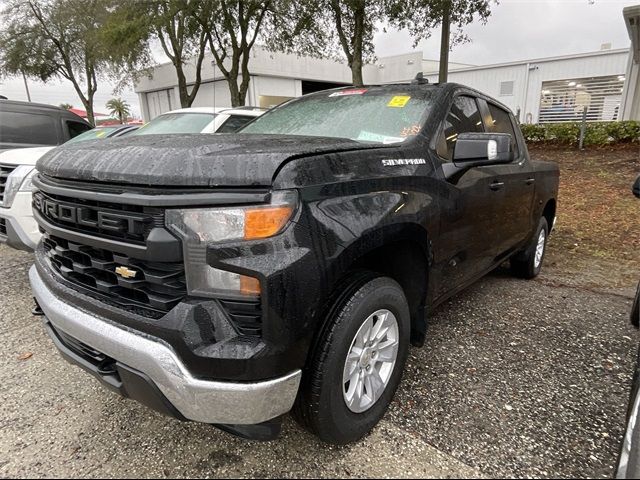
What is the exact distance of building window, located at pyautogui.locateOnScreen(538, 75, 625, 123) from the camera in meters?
21.9

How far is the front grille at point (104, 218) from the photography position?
63.4 inches

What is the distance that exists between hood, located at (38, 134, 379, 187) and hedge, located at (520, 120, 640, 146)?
12.9 meters

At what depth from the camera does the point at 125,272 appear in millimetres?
1704

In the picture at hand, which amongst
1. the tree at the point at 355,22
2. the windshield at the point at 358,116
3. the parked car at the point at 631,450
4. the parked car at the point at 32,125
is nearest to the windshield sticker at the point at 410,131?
the windshield at the point at 358,116

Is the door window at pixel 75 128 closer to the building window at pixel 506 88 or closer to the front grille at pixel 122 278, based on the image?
the front grille at pixel 122 278

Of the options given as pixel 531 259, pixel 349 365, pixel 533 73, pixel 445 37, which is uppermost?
pixel 445 37

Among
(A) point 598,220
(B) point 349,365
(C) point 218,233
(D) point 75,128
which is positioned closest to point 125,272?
(C) point 218,233

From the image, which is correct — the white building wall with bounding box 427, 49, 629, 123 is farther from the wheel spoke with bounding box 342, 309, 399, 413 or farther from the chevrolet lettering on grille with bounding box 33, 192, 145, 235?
the chevrolet lettering on grille with bounding box 33, 192, 145, 235

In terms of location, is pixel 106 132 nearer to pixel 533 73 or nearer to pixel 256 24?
pixel 256 24

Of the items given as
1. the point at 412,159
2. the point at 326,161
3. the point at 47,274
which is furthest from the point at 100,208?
the point at 412,159

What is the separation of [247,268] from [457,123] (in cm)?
198

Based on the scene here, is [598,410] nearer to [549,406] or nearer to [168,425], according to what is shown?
[549,406]

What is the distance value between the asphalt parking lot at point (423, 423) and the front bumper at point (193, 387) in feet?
1.58

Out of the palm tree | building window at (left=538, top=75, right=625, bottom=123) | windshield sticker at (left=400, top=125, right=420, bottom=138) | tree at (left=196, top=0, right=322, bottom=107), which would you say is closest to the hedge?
tree at (left=196, top=0, right=322, bottom=107)
